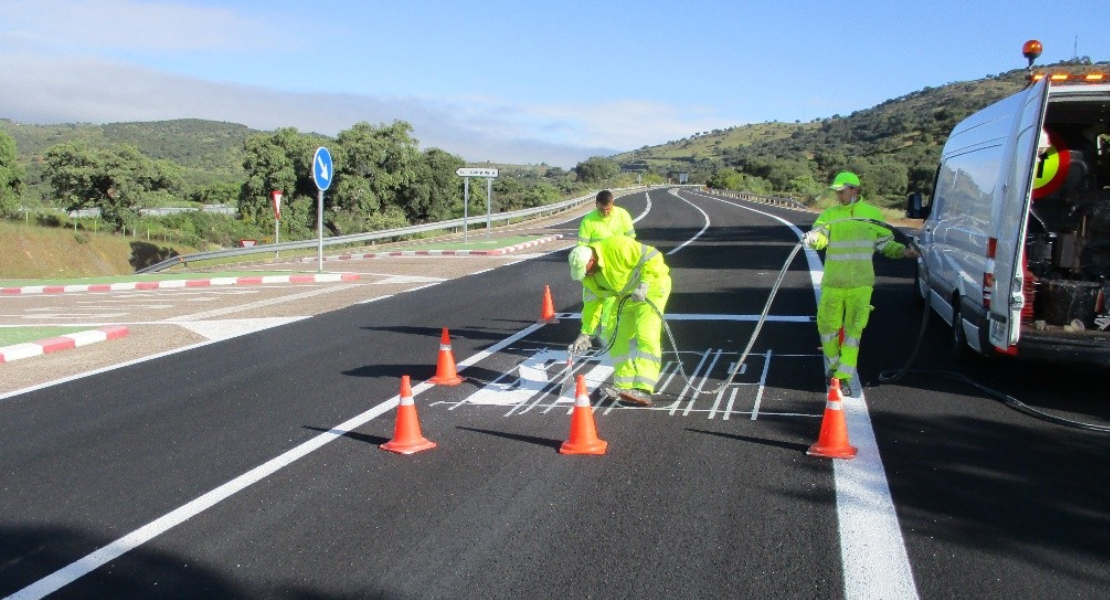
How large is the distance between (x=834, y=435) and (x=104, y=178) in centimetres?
5163

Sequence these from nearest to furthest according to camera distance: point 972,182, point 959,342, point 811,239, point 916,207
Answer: point 811,239 → point 959,342 → point 972,182 → point 916,207

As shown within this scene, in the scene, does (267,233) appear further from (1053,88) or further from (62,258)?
(1053,88)

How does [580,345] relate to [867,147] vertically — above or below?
below

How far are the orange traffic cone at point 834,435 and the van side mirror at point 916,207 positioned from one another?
6.09m

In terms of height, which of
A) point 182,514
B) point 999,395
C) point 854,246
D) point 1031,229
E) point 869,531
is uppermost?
point 1031,229

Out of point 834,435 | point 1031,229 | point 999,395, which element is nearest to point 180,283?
point 1031,229

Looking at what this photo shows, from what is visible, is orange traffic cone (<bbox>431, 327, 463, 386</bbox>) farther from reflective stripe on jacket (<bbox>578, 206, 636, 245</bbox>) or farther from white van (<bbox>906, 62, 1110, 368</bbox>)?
white van (<bbox>906, 62, 1110, 368</bbox>)

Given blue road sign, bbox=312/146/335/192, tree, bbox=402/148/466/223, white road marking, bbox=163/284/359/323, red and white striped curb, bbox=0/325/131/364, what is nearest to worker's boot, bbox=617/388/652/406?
red and white striped curb, bbox=0/325/131/364

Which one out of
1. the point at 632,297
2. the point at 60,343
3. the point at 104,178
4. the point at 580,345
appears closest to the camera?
the point at 632,297

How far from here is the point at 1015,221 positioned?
24.5ft

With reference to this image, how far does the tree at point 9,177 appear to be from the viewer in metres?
42.5

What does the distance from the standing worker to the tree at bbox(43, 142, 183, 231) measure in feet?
162

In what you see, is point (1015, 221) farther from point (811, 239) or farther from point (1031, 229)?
point (1031, 229)

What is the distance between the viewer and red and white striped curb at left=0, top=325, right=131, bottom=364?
11.7 metres
